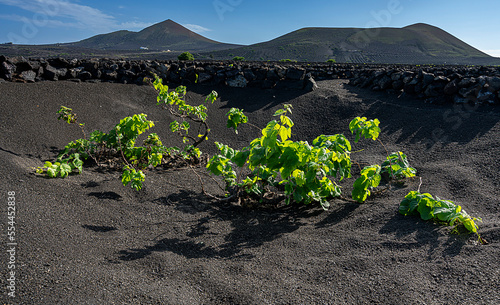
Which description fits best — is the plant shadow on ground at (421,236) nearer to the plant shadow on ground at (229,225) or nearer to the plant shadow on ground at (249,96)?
the plant shadow on ground at (229,225)

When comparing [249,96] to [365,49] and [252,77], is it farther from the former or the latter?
[365,49]

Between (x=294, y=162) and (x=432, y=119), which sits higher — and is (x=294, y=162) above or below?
below

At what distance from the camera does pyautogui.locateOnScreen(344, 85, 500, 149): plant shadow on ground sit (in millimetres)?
6277

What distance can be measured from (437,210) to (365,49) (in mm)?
76427

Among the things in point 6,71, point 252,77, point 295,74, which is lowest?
point 6,71

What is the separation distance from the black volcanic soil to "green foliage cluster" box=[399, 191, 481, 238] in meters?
0.10

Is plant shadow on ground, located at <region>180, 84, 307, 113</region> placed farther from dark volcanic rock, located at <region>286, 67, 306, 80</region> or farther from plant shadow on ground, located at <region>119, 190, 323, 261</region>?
plant shadow on ground, located at <region>119, 190, 323, 261</region>

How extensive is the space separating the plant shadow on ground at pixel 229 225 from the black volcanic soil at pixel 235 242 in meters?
0.01

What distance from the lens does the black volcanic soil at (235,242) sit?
2.17 meters

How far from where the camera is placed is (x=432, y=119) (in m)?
7.08

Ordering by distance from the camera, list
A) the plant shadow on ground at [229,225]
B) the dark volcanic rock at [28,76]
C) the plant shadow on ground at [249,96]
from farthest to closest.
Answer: the plant shadow on ground at [249,96] → the dark volcanic rock at [28,76] → the plant shadow on ground at [229,225]

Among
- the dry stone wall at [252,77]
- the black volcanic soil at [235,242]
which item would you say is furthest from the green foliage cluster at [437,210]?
the dry stone wall at [252,77]

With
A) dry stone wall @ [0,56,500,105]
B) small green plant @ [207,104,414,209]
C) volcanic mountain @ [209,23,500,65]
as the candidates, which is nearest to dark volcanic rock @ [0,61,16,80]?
dry stone wall @ [0,56,500,105]

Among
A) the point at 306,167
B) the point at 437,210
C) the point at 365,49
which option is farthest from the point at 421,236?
the point at 365,49
